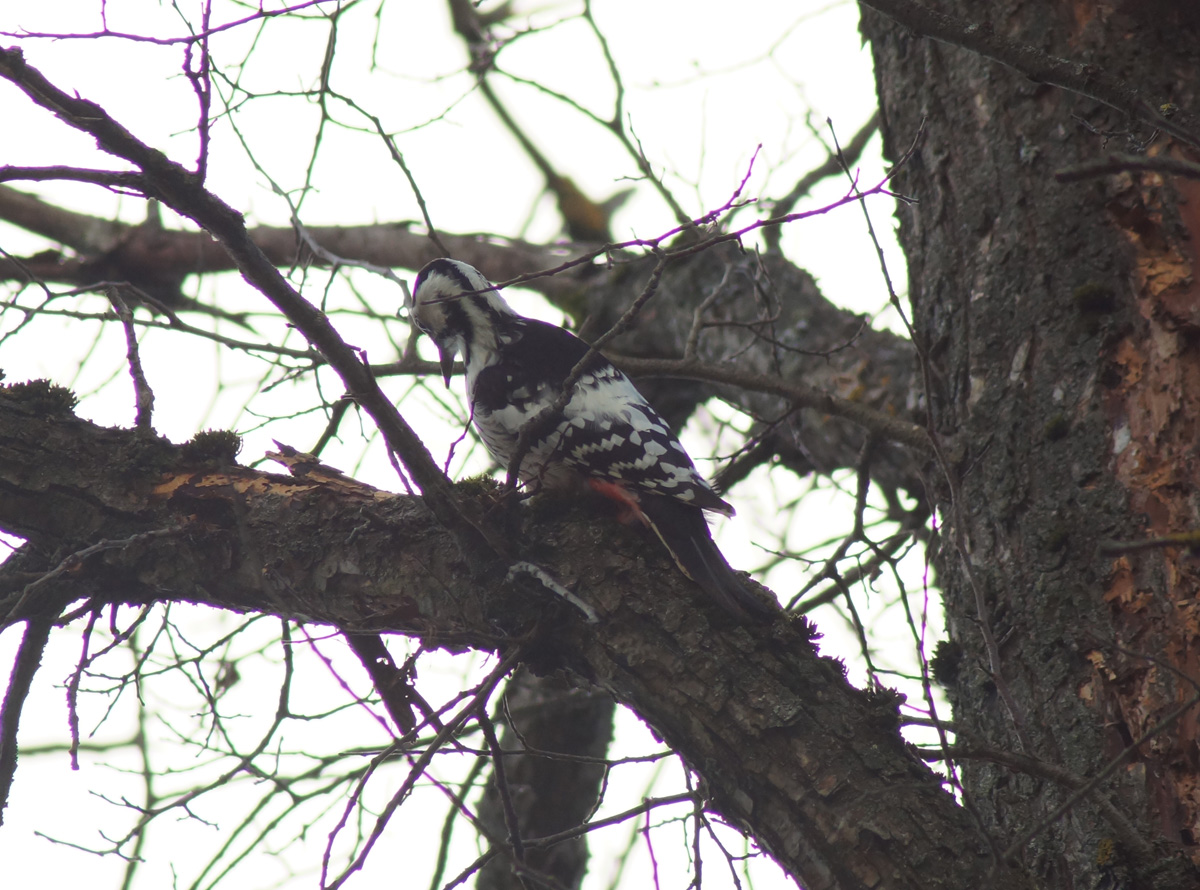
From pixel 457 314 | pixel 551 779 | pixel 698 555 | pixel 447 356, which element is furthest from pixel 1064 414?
pixel 551 779

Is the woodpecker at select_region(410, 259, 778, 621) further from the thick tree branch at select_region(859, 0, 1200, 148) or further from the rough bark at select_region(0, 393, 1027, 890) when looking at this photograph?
the thick tree branch at select_region(859, 0, 1200, 148)

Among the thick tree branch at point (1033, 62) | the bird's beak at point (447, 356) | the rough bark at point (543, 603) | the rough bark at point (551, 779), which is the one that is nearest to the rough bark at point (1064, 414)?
the thick tree branch at point (1033, 62)

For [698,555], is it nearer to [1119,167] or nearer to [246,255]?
[246,255]

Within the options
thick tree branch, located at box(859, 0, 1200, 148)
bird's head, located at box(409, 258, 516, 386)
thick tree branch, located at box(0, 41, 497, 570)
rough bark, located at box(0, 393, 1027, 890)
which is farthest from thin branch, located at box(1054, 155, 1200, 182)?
bird's head, located at box(409, 258, 516, 386)

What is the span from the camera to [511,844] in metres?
2.31

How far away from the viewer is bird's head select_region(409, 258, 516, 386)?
3.92 meters

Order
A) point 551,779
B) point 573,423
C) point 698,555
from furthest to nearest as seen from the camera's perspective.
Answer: point 551,779, point 573,423, point 698,555

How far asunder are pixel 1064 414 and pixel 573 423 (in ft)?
4.58

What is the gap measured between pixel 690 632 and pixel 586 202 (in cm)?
588

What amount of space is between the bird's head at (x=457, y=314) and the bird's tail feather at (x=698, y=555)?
127 cm

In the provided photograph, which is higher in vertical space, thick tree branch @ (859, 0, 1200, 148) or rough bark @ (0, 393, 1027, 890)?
thick tree branch @ (859, 0, 1200, 148)

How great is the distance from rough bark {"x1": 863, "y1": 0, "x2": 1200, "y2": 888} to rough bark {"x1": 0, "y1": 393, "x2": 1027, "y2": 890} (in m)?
0.31

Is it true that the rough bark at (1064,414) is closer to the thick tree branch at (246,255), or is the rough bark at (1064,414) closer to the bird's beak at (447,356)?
the thick tree branch at (246,255)

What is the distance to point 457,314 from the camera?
13.0 feet
